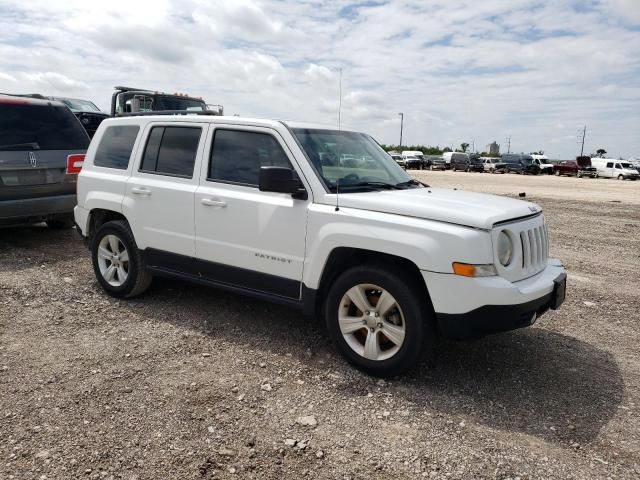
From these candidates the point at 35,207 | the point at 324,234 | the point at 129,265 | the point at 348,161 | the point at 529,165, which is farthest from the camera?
the point at 529,165

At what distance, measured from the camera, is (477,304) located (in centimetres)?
335

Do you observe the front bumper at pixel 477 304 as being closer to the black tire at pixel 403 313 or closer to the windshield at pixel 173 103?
the black tire at pixel 403 313

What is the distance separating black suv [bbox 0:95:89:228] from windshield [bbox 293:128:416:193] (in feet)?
13.0

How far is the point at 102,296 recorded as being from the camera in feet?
18.0

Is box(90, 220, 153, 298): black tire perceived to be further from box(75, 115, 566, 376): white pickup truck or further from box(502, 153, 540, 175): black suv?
box(502, 153, 540, 175): black suv

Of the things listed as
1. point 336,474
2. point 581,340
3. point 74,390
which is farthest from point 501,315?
point 74,390

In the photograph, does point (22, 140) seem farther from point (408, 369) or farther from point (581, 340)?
point (581, 340)

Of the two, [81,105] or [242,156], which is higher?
[81,105]

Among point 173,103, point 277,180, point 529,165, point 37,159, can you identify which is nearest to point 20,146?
point 37,159

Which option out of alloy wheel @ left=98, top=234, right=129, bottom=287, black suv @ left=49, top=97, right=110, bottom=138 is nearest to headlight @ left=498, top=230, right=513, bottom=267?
alloy wheel @ left=98, top=234, right=129, bottom=287

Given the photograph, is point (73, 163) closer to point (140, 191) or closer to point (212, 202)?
point (140, 191)

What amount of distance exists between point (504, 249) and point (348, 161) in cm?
149

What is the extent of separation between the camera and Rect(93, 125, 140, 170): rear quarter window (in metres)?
5.22

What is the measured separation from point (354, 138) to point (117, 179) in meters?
2.36
